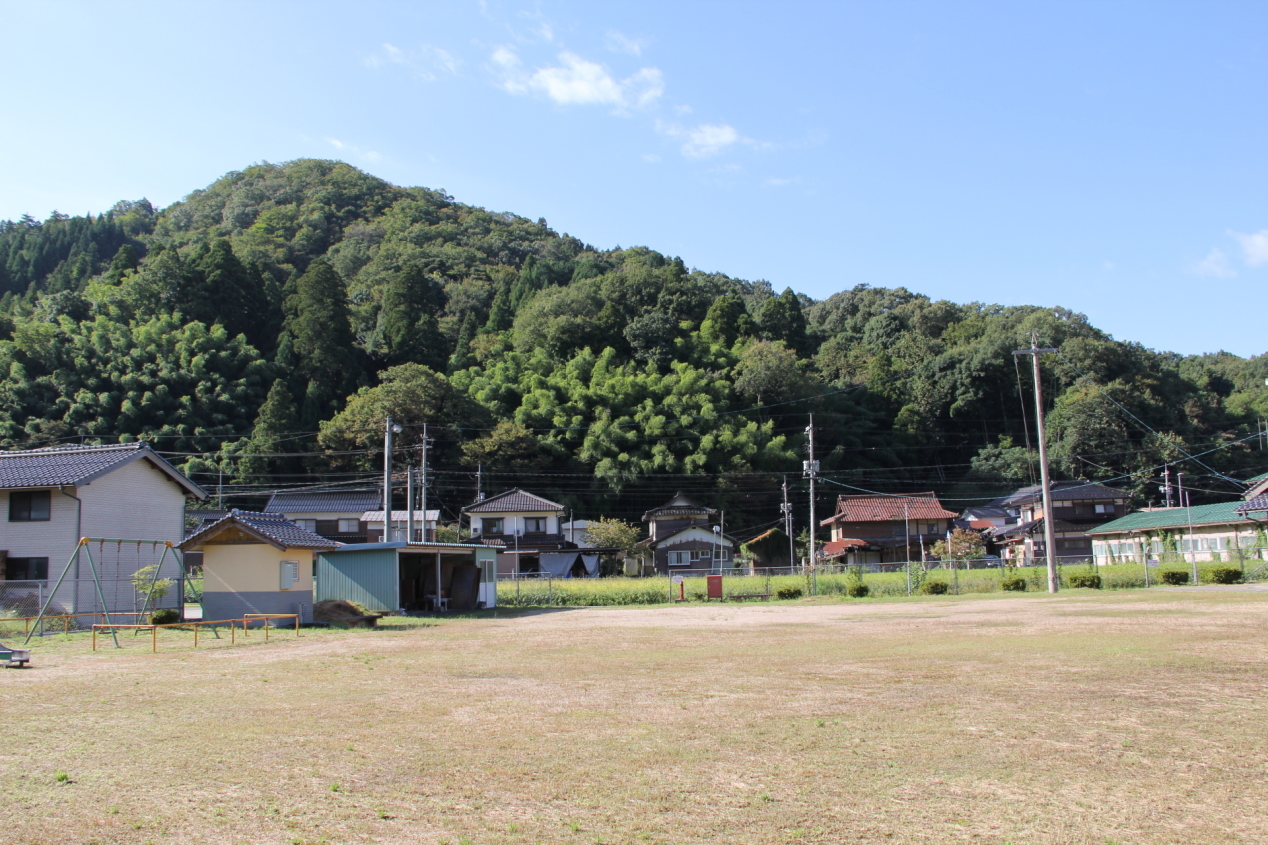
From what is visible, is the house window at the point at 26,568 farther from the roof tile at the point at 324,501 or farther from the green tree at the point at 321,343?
the green tree at the point at 321,343

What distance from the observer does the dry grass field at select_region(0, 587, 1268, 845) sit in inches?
208

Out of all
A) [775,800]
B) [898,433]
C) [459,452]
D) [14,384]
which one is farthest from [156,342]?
[775,800]

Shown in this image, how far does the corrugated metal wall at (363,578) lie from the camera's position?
86.1 ft

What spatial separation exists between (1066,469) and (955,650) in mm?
56840

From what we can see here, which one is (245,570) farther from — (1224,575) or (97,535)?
(1224,575)

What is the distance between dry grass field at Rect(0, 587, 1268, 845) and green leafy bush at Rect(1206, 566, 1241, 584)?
1876 centimetres

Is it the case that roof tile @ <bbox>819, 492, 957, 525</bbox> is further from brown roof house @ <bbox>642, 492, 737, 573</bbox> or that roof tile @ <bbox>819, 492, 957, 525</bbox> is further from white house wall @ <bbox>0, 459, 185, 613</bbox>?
white house wall @ <bbox>0, 459, 185, 613</bbox>

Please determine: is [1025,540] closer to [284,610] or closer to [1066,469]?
[1066,469]

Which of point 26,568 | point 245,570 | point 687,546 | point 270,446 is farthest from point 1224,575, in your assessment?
point 270,446

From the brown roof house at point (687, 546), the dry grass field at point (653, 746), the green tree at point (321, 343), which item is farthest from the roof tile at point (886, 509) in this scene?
the dry grass field at point (653, 746)

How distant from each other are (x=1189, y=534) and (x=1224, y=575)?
14.7m

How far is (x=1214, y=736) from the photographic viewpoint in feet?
24.1

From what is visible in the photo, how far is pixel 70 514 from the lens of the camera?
1001 inches

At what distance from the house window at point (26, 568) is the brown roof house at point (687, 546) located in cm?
3364
